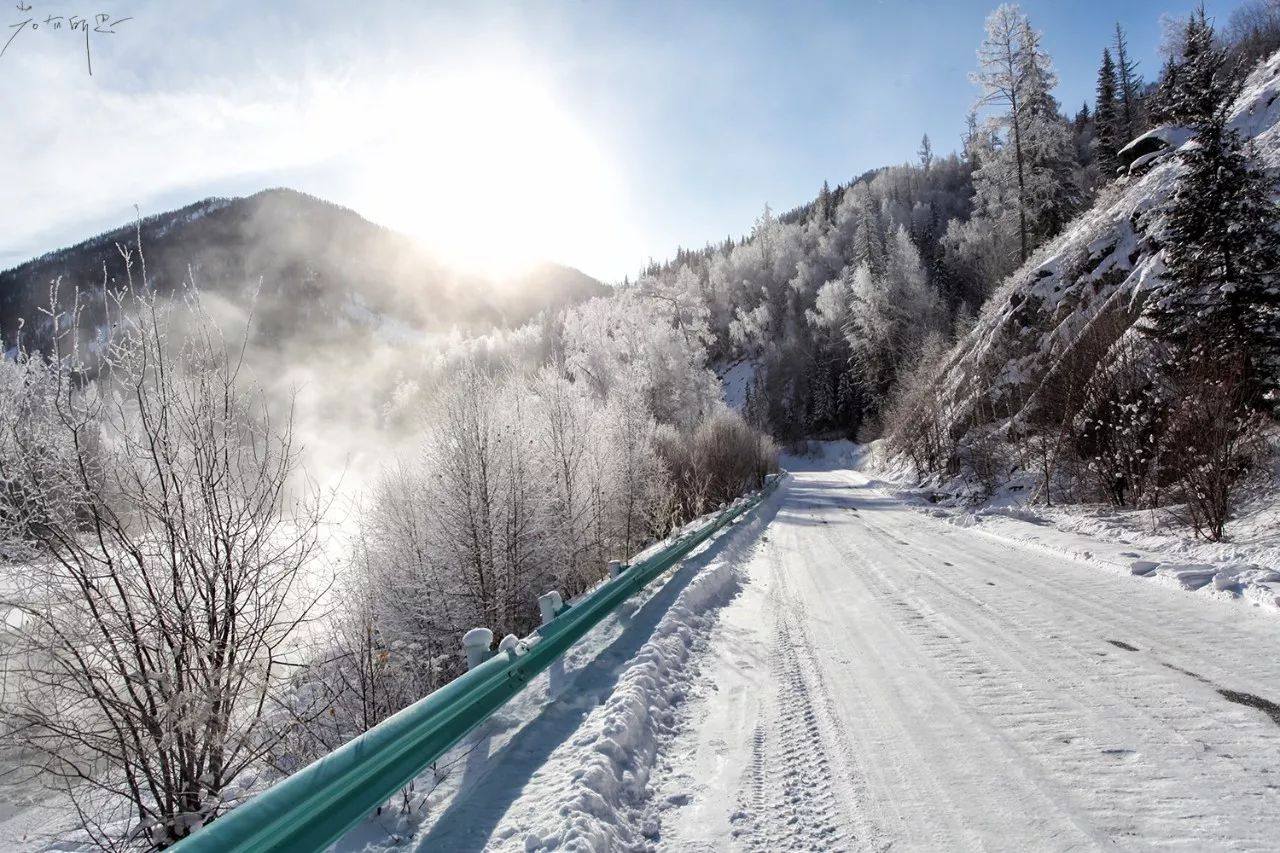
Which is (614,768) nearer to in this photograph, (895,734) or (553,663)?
(553,663)

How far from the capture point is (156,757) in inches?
169

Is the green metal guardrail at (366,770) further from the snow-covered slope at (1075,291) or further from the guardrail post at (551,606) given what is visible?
the snow-covered slope at (1075,291)

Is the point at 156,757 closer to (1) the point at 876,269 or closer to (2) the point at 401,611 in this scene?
(2) the point at 401,611

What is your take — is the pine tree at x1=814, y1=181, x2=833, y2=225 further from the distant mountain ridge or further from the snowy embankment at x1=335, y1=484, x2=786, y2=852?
the snowy embankment at x1=335, y1=484, x2=786, y2=852

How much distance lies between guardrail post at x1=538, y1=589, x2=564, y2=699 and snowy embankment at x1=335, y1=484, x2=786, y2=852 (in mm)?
39

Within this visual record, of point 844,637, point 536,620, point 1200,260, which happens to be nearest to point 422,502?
point 536,620

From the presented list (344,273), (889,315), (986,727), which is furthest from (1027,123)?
(344,273)

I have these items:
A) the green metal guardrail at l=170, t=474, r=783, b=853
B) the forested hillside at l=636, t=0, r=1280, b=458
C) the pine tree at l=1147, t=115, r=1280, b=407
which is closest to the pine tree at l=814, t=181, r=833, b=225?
the forested hillside at l=636, t=0, r=1280, b=458

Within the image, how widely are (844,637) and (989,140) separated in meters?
43.7

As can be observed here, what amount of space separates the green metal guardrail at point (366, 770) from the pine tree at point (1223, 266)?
486 inches

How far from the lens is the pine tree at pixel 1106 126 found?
4088cm

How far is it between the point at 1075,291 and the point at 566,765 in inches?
976

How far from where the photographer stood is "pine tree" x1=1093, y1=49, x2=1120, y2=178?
4088cm

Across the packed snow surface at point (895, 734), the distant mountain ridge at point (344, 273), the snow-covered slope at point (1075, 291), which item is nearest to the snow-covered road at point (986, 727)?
the packed snow surface at point (895, 734)
